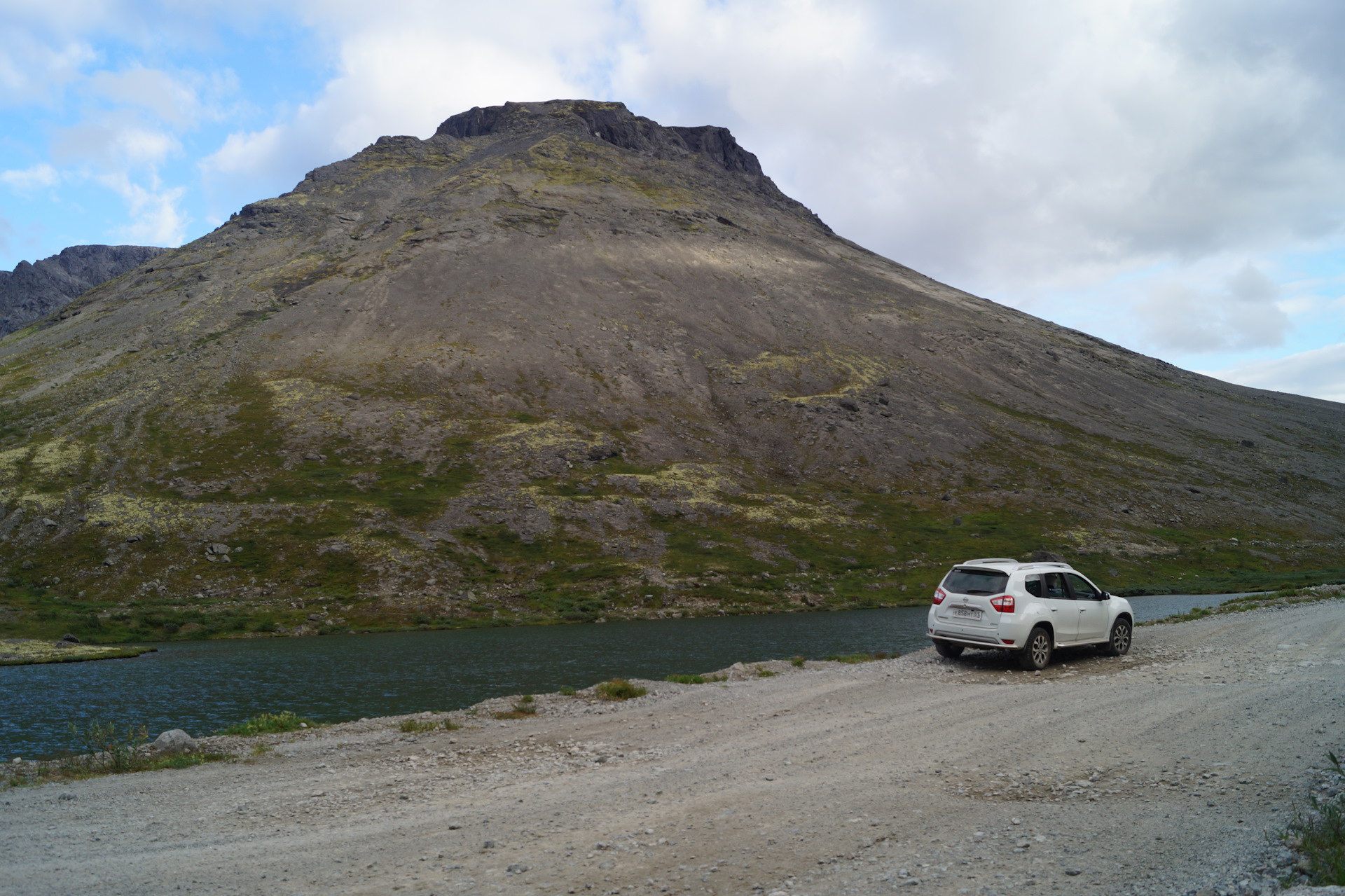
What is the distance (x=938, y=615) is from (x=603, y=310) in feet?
436

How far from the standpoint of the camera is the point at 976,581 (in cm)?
2295

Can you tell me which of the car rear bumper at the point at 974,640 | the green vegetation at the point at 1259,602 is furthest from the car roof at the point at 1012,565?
the green vegetation at the point at 1259,602

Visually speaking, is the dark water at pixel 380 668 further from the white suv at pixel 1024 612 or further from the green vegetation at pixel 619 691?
the white suv at pixel 1024 612

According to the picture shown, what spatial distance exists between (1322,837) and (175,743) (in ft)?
72.1

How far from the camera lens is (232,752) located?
1805 cm

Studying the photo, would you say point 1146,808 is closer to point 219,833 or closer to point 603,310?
point 219,833

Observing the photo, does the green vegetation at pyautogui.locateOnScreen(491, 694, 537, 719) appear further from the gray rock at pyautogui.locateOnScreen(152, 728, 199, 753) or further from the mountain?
the mountain

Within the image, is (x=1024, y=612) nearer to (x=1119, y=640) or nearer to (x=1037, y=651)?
(x=1037, y=651)

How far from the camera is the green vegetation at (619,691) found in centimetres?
2227

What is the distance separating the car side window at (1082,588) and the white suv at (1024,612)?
3 centimetres

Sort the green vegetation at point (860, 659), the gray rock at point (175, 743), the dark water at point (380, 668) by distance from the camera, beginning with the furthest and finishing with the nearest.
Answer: the dark water at point (380, 668), the green vegetation at point (860, 659), the gray rock at point (175, 743)

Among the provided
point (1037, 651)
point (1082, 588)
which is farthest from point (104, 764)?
point (1082, 588)

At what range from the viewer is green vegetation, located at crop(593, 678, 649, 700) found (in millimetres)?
22266

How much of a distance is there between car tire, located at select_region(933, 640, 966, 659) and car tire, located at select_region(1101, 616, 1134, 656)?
15.0 feet
